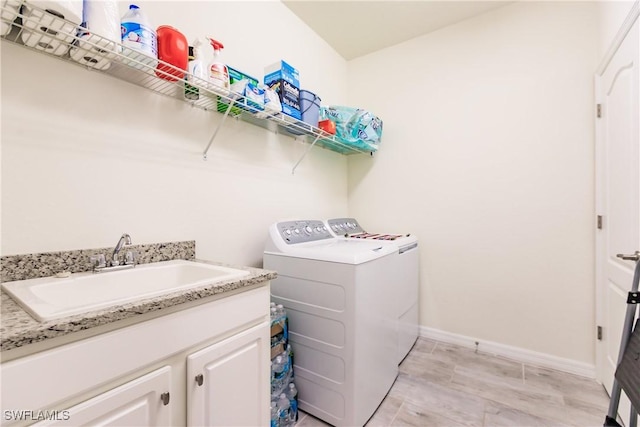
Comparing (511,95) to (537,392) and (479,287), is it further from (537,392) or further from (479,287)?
(537,392)

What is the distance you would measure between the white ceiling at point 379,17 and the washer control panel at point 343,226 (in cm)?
170

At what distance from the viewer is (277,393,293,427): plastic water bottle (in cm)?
150

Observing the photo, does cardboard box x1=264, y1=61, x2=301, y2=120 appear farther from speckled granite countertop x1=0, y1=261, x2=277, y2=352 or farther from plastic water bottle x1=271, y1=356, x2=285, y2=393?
plastic water bottle x1=271, y1=356, x2=285, y2=393

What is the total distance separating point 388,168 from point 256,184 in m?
1.40

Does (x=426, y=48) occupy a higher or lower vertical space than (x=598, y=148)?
higher

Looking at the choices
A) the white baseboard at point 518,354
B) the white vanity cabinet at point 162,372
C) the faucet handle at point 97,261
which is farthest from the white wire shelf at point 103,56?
the white baseboard at point 518,354

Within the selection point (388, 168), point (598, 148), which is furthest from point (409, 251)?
point (598, 148)

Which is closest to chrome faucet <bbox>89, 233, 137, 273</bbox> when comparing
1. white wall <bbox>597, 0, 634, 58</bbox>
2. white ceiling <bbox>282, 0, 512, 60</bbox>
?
white ceiling <bbox>282, 0, 512, 60</bbox>

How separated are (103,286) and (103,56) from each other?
90 centimetres

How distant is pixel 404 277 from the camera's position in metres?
2.16

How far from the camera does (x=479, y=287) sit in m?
2.36

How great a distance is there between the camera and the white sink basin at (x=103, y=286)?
752 mm

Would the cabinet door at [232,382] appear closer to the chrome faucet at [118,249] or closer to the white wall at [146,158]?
the chrome faucet at [118,249]

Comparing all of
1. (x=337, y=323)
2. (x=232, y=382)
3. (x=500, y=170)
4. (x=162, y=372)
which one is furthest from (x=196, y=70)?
(x=500, y=170)
